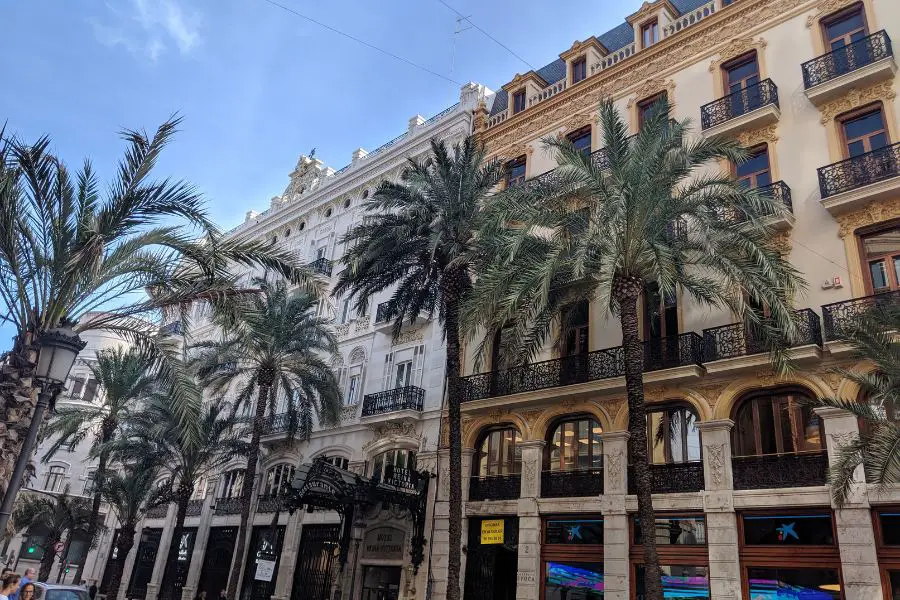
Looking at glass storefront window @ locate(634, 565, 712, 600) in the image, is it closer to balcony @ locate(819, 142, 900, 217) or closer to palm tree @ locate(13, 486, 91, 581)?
balcony @ locate(819, 142, 900, 217)

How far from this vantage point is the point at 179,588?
105ft

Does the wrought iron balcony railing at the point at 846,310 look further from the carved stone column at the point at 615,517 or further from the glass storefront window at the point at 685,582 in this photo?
the glass storefront window at the point at 685,582

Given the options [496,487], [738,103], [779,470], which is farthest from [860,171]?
[496,487]

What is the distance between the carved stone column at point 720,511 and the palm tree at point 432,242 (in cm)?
655

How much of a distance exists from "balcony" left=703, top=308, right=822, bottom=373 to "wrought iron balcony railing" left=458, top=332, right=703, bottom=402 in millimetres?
358

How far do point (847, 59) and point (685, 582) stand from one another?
47.6ft

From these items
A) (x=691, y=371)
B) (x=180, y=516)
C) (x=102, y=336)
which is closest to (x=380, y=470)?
(x=180, y=516)

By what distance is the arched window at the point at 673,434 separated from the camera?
17688mm

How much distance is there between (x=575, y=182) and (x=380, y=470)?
561 inches

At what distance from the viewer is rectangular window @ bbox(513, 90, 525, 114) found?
28516mm

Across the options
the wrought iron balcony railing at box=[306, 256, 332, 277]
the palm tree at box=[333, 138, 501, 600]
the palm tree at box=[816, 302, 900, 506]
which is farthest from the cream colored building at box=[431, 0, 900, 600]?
the wrought iron balcony railing at box=[306, 256, 332, 277]

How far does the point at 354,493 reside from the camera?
20656 millimetres

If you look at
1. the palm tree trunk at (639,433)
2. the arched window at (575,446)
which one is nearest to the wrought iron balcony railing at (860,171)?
the palm tree trunk at (639,433)

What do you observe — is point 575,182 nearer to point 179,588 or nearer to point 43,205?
point 43,205
